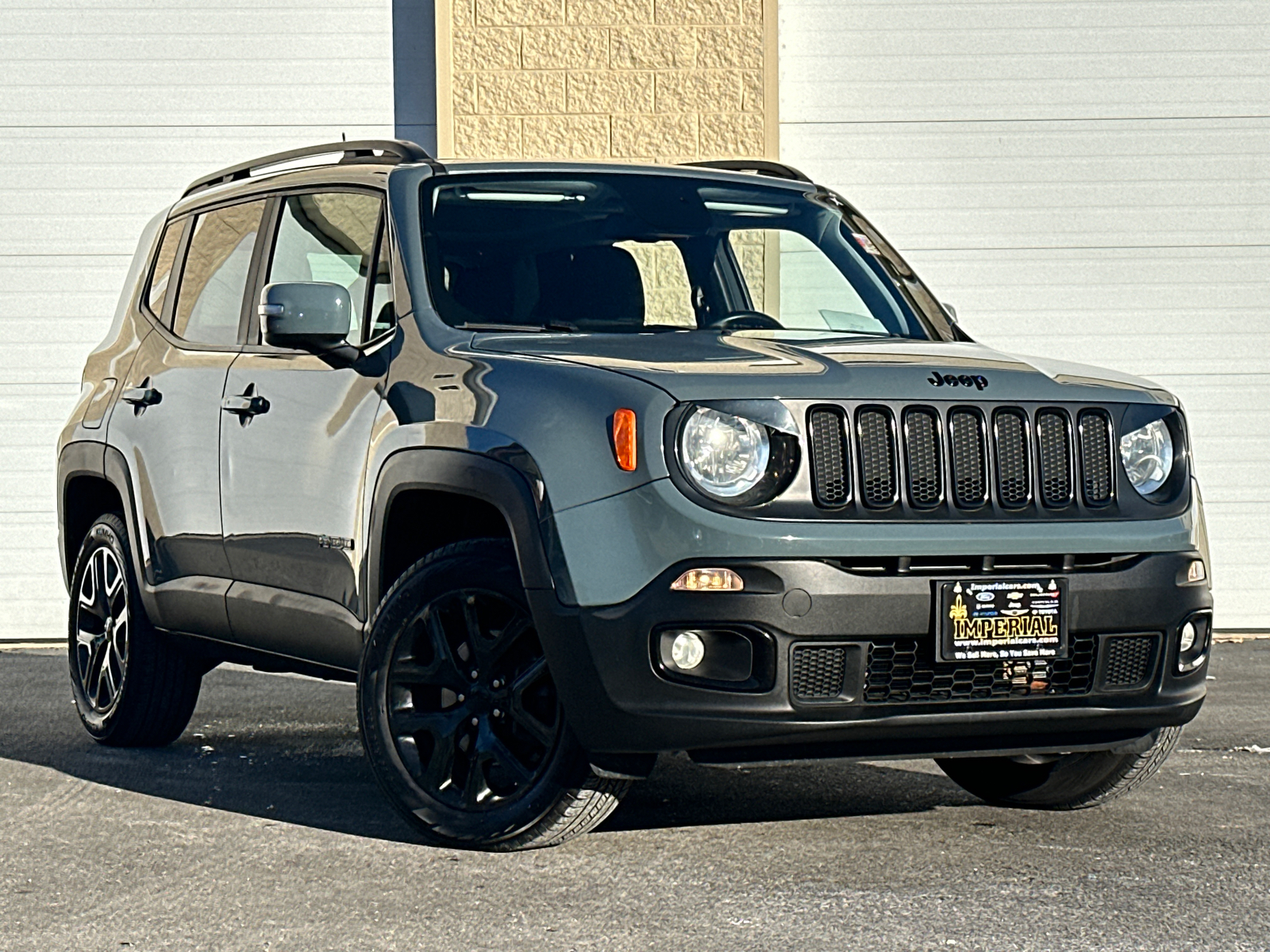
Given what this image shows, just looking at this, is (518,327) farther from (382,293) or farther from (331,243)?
(331,243)

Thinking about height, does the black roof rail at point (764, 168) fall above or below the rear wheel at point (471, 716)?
above

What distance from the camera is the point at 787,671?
4609 millimetres

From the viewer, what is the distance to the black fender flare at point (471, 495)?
15.4 ft

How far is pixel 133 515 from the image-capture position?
677cm

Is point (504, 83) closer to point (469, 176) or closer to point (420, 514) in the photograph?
point (469, 176)

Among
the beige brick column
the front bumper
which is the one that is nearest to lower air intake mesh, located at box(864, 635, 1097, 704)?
the front bumper

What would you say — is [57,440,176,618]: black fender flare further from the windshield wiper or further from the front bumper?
the front bumper

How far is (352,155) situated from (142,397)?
3.65 feet

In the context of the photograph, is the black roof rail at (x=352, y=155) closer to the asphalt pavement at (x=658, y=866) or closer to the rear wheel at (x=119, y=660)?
the rear wheel at (x=119, y=660)

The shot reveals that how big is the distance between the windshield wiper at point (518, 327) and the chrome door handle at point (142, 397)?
1655mm

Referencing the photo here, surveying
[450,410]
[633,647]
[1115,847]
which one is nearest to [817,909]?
[633,647]

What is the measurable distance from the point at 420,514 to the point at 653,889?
1.33 m

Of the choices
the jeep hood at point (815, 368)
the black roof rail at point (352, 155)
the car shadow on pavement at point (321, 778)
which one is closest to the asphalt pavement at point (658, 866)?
the car shadow on pavement at point (321, 778)

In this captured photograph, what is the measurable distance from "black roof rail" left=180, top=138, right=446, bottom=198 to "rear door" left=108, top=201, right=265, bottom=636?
17 centimetres
